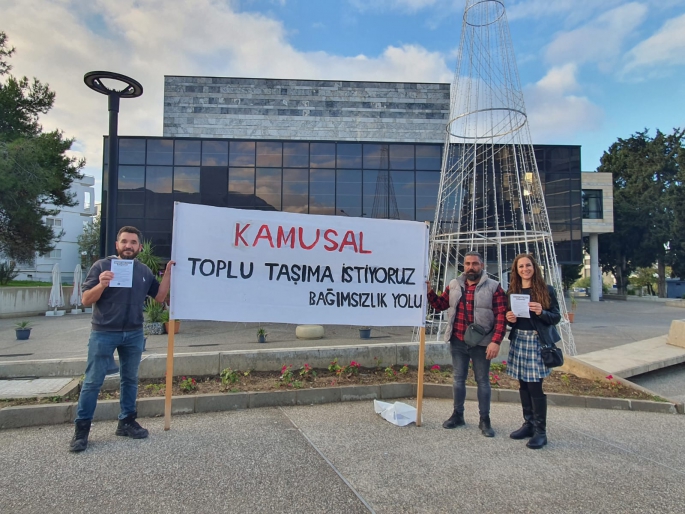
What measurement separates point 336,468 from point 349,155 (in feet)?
69.8

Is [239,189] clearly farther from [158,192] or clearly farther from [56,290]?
[56,290]

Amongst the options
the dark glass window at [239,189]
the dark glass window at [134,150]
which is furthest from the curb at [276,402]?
the dark glass window at [134,150]

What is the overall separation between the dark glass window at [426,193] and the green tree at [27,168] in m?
17.6

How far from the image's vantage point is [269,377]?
624 centimetres

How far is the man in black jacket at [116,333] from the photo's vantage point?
3967 mm

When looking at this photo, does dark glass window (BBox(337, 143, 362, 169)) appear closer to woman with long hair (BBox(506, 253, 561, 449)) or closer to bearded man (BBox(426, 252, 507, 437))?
bearded man (BBox(426, 252, 507, 437))

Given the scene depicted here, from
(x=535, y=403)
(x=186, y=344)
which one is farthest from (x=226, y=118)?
(x=535, y=403)

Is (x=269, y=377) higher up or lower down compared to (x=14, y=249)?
lower down

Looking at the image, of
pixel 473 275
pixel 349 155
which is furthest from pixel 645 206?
pixel 473 275

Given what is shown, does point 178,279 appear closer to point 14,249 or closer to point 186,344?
point 186,344

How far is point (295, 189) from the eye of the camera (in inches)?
922

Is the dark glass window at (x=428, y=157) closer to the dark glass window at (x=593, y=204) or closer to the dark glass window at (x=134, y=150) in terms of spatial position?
the dark glass window at (x=134, y=150)

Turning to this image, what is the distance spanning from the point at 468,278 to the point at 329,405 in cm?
238

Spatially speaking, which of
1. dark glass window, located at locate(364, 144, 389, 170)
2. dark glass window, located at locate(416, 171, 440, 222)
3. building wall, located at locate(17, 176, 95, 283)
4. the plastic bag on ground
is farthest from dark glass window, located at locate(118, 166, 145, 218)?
building wall, located at locate(17, 176, 95, 283)
